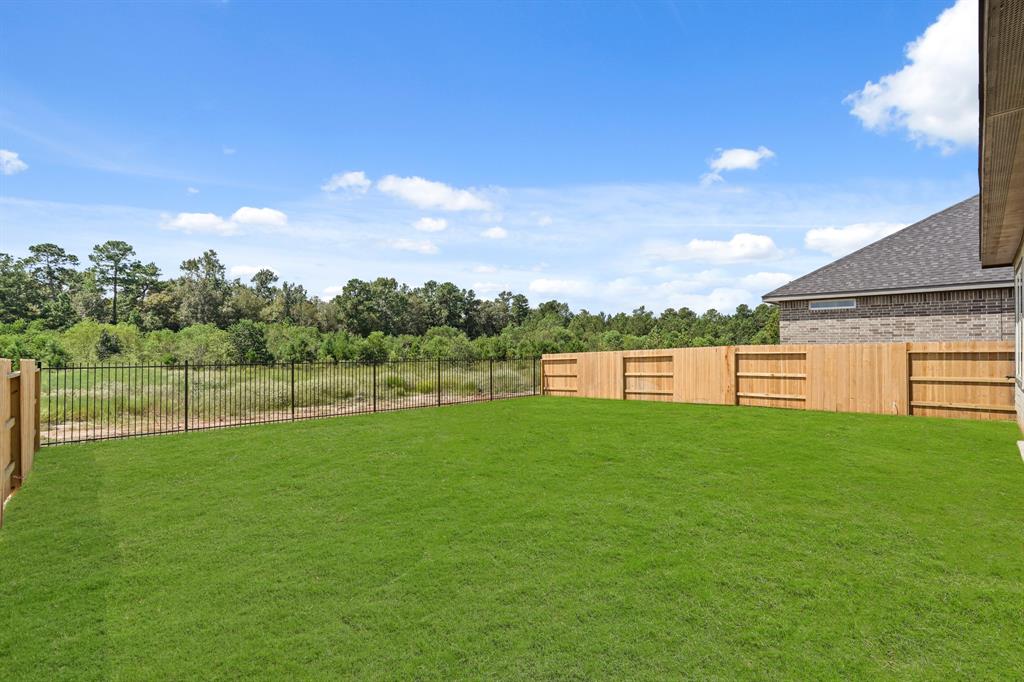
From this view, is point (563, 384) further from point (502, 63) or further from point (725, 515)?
point (725, 515)

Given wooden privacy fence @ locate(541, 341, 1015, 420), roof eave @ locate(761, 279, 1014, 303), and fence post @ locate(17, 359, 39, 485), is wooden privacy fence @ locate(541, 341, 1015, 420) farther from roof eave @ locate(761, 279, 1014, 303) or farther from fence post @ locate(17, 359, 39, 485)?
fence post @ locate(17, 359, 39, 485)

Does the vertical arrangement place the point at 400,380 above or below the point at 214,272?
below

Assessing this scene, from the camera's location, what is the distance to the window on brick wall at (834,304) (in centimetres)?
1603

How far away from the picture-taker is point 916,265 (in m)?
15.6

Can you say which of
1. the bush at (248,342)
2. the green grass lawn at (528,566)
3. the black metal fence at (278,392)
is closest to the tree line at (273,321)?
the bush at (248,342)

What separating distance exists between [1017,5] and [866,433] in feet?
27.6

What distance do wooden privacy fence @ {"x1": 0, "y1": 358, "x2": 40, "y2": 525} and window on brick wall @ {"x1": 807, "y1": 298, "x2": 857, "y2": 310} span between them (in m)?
18.4

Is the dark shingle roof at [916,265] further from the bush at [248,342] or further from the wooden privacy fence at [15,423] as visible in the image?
the bush at [248,342]

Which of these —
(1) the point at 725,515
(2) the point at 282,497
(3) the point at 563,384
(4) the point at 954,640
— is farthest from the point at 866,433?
(3) the point at 563,384

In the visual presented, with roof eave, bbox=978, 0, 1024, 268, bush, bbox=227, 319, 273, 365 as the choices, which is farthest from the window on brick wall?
bush, bbox=227, 319, 273, 365

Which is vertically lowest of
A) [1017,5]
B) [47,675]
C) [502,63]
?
[47,675]

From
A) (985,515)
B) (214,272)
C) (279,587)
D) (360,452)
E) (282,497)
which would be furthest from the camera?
(214,272)

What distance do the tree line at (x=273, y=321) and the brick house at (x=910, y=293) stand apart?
693 inches

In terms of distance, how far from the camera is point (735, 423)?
11273 millimetres
